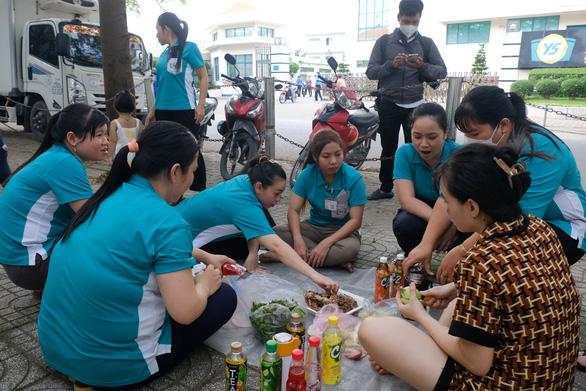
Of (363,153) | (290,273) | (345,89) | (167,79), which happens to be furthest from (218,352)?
(363,153)

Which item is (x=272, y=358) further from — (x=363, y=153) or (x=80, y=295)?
(x=363, y=153)

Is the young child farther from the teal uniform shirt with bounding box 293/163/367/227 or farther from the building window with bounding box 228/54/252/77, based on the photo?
the building window with bounding box 228/54/252/77

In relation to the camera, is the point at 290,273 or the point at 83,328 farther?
the point at 290,273

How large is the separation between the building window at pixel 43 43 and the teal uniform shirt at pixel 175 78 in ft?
17.3

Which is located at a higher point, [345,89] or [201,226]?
[345,89]

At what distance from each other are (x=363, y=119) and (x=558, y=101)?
18.9 meters

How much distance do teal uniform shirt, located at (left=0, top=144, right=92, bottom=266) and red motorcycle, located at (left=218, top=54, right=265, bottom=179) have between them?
12.7 feet

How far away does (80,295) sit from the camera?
1856mm

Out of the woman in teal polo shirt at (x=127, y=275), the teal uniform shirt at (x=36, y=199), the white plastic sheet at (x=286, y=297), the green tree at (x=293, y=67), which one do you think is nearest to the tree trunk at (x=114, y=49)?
the teal uniform shirt at (x=36, y=199)

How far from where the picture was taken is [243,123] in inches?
253

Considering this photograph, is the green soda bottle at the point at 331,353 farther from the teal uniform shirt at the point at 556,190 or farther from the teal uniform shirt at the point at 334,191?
the teal uniform shirt at the point at 334,191

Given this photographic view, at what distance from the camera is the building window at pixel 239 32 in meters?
56.1

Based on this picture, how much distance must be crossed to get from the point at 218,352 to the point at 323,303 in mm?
654

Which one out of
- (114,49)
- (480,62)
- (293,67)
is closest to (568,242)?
(114,49)
